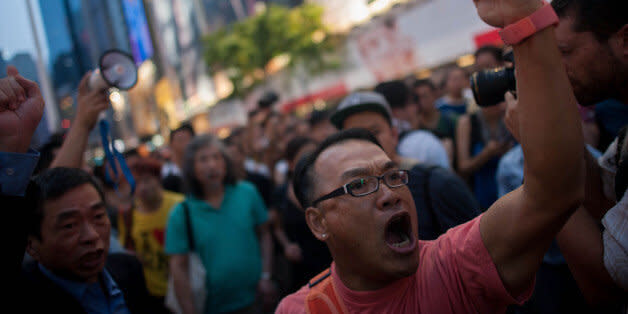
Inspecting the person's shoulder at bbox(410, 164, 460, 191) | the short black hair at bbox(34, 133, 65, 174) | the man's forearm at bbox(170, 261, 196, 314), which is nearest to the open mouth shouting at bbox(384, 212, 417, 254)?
the person's shoulder at bbox(410, 164, 460, 191)

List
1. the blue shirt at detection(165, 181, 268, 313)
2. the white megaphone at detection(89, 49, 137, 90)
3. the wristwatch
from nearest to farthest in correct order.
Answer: the wristwatch < the white megaphone at detection(89, 49, 137, 90) < the blue shirt at detection(165, 181, 268, 313)

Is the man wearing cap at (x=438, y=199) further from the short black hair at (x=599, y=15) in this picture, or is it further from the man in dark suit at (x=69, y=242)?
the man in dark suit at (x=69, y=242)

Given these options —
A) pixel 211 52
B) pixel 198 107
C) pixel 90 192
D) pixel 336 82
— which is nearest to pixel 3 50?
pixel 90 192

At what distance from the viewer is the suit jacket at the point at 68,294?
1.82 m

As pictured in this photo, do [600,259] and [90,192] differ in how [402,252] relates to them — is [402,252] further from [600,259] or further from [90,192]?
[90,192]

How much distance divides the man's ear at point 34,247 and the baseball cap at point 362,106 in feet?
6.10

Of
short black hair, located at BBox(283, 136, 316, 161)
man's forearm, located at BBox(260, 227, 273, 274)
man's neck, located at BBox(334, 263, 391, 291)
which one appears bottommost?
man's forearm, located at BBox(260, 227, 273, 274)

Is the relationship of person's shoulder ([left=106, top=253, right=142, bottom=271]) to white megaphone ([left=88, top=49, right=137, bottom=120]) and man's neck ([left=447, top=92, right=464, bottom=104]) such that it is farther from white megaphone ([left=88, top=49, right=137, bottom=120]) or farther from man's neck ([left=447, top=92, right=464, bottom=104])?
man's neck ([left=447, top=92, right=464, bottom=104])

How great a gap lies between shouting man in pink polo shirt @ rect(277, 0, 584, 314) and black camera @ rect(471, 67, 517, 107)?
0.58 ft

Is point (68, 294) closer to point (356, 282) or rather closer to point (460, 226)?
point (356, 282)

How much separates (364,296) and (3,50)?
75.3 inches

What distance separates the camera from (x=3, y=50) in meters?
2.05

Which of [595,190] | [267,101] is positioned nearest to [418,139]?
[595,190]

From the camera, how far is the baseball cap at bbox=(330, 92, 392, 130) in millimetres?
2932
